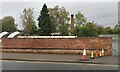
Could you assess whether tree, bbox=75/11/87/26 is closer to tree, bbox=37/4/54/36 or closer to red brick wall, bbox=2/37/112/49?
tree, bbox=37/4/54/36

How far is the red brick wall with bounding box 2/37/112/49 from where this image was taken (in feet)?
70.8

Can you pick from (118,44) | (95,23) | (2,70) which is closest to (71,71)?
(2,70)

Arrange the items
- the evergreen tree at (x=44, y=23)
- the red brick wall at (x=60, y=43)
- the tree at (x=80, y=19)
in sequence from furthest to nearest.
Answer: the tree at (x=80, y=19) → the evergreen tree at (x=44, y=23) → the red brick wall at (x=60, y=43)

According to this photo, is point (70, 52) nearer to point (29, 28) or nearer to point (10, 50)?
point (10, 50)

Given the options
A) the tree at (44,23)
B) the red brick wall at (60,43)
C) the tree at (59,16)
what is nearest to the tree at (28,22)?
the tree at (44,23)

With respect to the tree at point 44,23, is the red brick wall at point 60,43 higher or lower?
lower

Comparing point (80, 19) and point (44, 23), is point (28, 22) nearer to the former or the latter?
point (44, 23)

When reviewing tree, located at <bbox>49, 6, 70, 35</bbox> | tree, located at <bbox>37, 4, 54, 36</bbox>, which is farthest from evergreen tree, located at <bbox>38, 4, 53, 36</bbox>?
tree, located at <bbox>49, 6, 70, 35</bbox>

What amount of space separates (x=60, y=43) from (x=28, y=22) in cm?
2502

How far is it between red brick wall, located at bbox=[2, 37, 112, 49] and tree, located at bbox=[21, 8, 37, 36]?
67.5 ft

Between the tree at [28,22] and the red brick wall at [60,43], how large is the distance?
20567 mm

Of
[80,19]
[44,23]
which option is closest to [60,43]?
[44,23]

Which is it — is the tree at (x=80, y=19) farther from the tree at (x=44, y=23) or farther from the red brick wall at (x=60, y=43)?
the red brick wall at (x=60, y=43)

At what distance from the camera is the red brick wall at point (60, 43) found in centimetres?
2158
